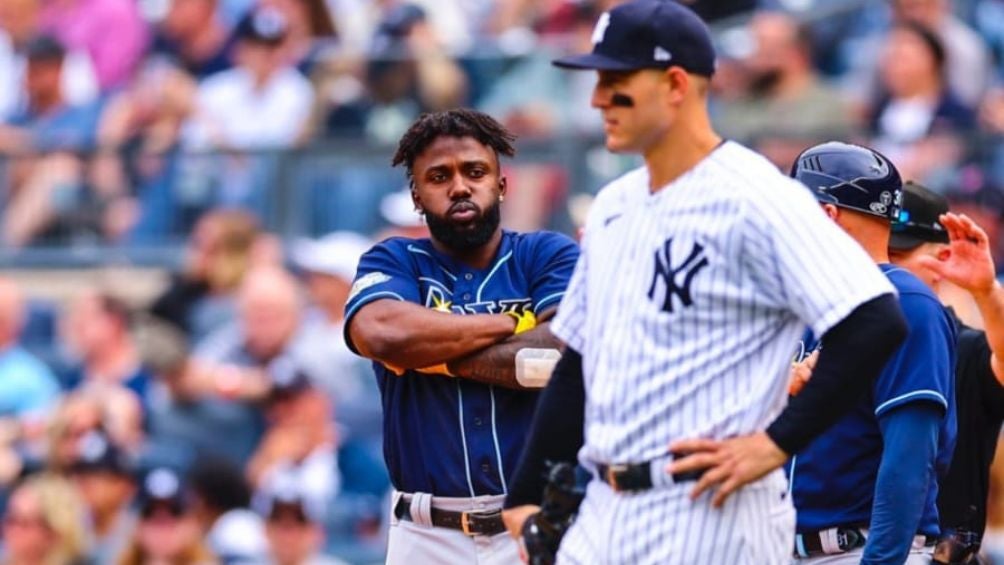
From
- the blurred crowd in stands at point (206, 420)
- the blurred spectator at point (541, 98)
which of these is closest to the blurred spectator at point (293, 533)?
the blurred crowd in stands at point (206, 420)

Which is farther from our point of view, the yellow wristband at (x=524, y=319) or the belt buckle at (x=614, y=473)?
the yellow wristband at (x=524, y=319)

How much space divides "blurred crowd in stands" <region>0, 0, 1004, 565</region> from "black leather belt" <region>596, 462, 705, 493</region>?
5666mm

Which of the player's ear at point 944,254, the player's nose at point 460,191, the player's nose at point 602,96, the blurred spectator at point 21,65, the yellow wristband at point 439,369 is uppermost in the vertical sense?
the blurred spectator at point 21,65

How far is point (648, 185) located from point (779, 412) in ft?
1.88

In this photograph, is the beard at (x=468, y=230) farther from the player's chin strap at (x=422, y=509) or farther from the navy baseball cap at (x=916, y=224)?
the navy baseball cap at (x=916, y=224)

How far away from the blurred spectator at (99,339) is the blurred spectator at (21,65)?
234 centimetres

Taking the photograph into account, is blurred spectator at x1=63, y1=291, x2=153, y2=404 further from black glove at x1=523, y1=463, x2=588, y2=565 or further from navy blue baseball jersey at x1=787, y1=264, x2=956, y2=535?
black glove at x1=523, y1=463, x2=588, y2=565

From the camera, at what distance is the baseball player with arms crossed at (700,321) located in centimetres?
418

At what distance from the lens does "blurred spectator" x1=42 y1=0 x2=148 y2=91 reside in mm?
14312

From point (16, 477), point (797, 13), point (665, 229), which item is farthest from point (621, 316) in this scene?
point (797, 13)

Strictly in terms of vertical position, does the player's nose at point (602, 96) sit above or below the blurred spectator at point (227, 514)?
above

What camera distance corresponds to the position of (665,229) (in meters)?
4.33

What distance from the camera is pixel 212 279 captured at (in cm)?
1195

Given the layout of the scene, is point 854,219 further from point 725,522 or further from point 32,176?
point 32,176
